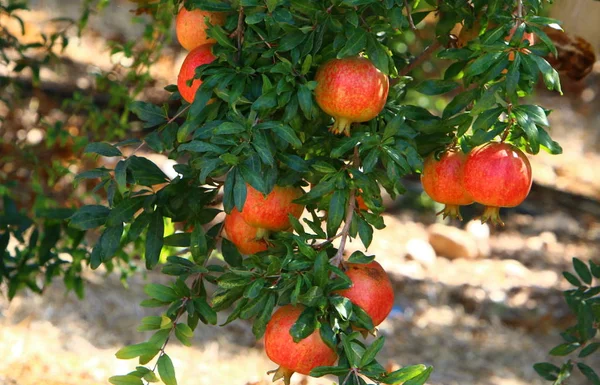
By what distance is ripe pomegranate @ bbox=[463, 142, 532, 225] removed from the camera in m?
1.27

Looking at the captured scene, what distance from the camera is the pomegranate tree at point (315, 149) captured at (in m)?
1.19

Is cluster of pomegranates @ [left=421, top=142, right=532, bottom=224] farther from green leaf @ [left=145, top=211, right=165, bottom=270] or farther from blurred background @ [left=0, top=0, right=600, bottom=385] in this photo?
blurred background @ [left=0, top=0, right=600, bottom=385]

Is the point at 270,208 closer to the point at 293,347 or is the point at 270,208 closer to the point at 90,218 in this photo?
the point at 293,347

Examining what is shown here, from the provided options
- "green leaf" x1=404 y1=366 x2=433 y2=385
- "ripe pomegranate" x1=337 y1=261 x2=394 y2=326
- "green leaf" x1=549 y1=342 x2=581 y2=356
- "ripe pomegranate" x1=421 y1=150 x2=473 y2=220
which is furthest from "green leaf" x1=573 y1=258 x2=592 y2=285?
"green leaf" x1=404 y1=366 x2=433 y2=385

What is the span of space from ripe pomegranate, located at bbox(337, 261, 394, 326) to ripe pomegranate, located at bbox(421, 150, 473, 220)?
21 cm

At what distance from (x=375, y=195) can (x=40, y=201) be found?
1.44 meters

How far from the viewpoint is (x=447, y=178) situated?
1384mm

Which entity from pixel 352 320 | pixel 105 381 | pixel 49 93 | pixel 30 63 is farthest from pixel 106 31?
pixel 352 320

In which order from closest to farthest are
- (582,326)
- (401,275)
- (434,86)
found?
1. (434,86)
2. (582,326)
3. (401,275)

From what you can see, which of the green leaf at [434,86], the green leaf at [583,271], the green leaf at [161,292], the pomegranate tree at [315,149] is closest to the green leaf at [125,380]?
the pomegranate tree at [315,149]

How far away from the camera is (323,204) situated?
4.50 feet

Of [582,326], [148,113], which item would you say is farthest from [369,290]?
[582,326]

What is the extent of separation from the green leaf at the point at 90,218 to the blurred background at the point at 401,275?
0.89 meters

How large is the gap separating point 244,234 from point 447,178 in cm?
39
